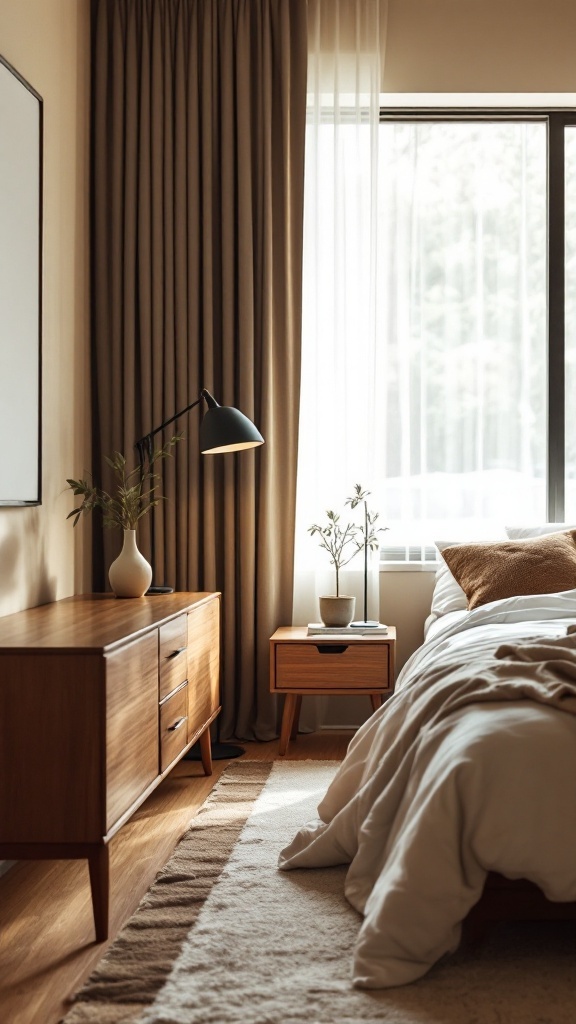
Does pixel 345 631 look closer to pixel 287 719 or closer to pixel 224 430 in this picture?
pixel 287 719

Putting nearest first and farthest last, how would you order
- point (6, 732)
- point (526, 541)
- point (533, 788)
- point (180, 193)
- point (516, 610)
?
point (533, 788) → point (6, 732) → point (516, 610) → point (526, 541) → point (180, 193)

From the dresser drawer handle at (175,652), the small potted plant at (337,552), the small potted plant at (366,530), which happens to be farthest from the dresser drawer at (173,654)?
the small potted plant at (366,530)

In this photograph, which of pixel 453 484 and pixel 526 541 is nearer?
pixel 526 541

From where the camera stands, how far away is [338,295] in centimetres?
408

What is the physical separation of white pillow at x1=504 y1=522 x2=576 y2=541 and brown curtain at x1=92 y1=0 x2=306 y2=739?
34.7 inches

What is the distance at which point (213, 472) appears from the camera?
3998 mm

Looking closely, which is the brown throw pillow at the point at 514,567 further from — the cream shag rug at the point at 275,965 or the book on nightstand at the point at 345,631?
the cream shag rug at the point at 275,965

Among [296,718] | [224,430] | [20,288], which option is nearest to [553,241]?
[224,430]

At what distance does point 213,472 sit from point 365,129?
60.9 inches

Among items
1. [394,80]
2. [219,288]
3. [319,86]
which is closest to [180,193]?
[219,288]

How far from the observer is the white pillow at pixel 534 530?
151 inches

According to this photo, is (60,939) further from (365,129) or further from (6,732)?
(365,129)

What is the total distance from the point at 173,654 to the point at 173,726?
0.21 metres

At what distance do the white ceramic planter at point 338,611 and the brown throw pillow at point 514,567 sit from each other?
432 millimetres
